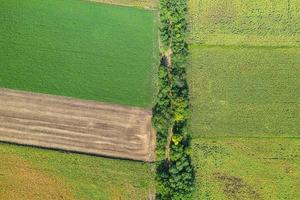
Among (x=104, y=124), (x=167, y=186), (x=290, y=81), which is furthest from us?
(x=290, y=81)

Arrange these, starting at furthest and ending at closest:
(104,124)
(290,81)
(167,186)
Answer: (290,81)
(104,124)
(167,186)

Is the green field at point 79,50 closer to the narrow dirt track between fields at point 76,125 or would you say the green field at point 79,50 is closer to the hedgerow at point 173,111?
the narrow dirt track between fields at point 76,125

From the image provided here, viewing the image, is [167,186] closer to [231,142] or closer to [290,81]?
[231,142]

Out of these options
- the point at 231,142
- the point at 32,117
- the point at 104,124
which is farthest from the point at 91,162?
the point at 231,142

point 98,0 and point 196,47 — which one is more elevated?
point 98,0

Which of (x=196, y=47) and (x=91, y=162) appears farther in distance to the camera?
(x=196, y=47)

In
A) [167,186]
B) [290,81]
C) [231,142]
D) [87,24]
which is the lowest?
[167,186]

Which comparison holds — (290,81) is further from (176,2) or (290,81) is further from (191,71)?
(176,2)

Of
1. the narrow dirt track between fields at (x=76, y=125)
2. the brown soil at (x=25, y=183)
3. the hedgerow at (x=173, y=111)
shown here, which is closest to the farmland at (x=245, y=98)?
the hedgerow at (x=173, y=111)
